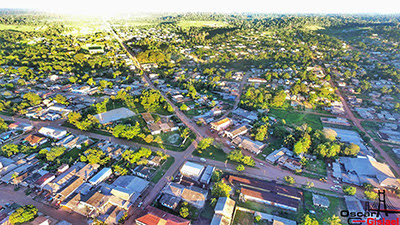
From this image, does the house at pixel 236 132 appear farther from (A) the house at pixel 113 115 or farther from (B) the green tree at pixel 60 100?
(B) the green tree at pixel 60 100

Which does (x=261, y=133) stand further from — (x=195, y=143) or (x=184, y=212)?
(x=184, y=212)

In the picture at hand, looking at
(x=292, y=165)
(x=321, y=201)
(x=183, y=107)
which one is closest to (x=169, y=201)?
(x=321, y=201)

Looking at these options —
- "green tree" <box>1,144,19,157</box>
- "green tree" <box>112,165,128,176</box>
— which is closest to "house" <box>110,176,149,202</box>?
"green tree" <box>112,165,128,176</box>

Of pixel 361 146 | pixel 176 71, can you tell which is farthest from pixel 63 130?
pixel 361 146

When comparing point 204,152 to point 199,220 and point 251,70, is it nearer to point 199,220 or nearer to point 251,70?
point 199,220

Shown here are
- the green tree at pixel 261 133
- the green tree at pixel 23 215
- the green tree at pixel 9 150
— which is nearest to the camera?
the green tree at pixel 23 215

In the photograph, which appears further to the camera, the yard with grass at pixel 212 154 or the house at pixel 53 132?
the house at pixel 53 132

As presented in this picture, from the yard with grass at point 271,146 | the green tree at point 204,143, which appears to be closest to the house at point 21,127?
the green tree at point 204,143
